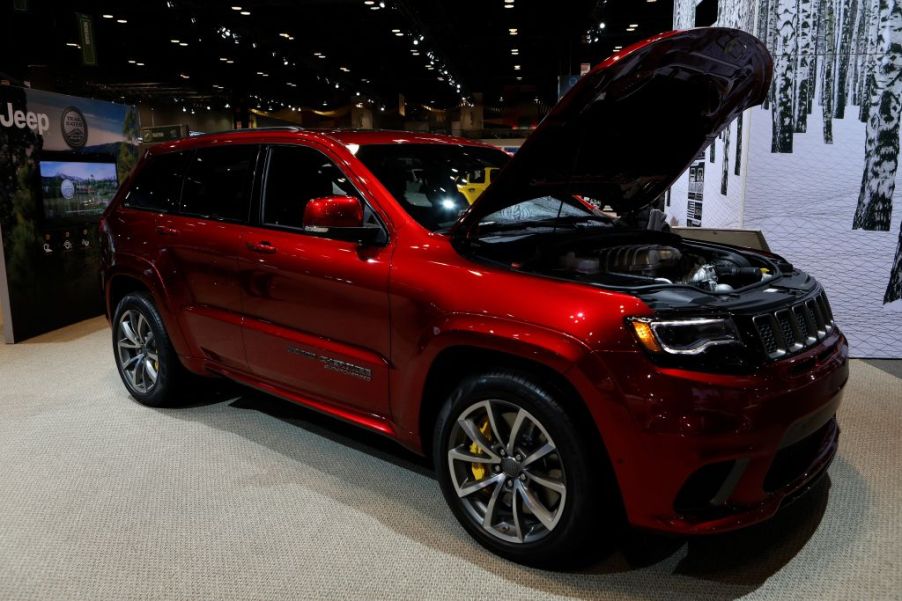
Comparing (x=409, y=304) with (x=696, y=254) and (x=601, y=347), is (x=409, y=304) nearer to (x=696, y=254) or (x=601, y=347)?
(x=601, y=347)

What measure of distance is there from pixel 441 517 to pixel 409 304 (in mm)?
953

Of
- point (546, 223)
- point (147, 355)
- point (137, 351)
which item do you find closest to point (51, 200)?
point (137, 351)

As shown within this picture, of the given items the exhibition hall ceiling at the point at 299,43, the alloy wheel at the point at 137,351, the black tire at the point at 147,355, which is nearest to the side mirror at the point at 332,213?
the black tire at the point at 147,355

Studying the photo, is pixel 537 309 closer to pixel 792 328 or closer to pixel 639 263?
pixel 639 263

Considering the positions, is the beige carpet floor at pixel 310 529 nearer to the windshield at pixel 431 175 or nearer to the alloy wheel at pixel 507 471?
the alloy wheel at pixel 507 471

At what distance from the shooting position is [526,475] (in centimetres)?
236

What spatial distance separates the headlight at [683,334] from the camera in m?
2.03

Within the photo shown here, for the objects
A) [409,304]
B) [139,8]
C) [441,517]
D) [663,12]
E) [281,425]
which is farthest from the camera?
[663,12]

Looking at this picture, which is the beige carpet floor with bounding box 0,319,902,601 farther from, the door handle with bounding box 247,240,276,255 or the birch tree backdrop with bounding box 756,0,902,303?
the birch tree backdrop with bounding box 756,0,902,303

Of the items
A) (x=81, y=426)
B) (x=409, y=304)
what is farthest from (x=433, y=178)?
(x=81, y=426)

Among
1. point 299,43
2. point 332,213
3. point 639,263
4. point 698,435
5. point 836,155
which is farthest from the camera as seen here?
point 299,43

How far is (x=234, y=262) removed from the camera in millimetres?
3318

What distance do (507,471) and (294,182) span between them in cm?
177

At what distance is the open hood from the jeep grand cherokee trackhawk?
0.01 metres
